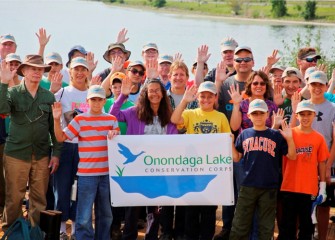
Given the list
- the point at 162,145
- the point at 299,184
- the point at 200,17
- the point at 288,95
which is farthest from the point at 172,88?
the point at 200,17

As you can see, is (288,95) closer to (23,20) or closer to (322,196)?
(322,196)

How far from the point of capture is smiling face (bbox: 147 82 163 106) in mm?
6531

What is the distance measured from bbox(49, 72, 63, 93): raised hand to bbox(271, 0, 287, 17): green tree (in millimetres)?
46425

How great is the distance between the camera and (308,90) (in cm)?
719

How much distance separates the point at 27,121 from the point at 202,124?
1849 mm

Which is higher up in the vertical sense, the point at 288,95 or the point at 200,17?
the point at 200,17

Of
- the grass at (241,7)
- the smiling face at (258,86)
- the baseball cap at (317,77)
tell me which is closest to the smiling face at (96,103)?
the smiling face at (258,86)

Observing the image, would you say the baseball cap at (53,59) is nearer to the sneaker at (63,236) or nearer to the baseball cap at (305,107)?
the sneaker at (63,236)

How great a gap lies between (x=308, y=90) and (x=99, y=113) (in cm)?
247

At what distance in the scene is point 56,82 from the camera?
7.12m

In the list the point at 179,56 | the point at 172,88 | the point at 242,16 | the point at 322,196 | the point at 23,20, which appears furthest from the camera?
the point at 242,16

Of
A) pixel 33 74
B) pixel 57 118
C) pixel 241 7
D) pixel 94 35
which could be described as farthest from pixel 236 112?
pixel 241 7

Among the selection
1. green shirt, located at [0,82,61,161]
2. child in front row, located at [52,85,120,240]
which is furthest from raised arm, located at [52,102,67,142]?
green shirt, located at [0,82,61,161]

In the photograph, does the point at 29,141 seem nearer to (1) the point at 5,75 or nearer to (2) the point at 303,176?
(1) the point at 5,75
